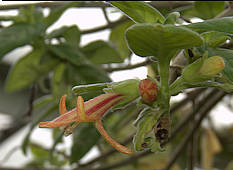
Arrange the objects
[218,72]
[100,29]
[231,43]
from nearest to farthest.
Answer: [218,72] → [231,43] → [100,29]

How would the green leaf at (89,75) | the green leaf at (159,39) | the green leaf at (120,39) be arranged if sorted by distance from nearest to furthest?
the green leaf at (159,39) < the green leaf at (89,75) < the green leaf at (120,39)

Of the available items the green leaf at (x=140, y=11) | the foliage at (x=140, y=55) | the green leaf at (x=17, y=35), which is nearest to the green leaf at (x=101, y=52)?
the foliage at (x=140, y=55)

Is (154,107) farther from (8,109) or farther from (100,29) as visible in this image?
(8,109)

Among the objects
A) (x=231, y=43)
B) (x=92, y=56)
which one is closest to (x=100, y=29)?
(x=92, y=56)

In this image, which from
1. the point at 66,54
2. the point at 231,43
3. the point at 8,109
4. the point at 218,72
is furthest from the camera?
the point at 8,109

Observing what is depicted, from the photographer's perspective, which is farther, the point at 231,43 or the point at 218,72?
the point at 231,43

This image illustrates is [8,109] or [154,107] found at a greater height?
[154,107]

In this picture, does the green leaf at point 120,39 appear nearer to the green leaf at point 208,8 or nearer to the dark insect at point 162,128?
the green leaf at point 208,8
